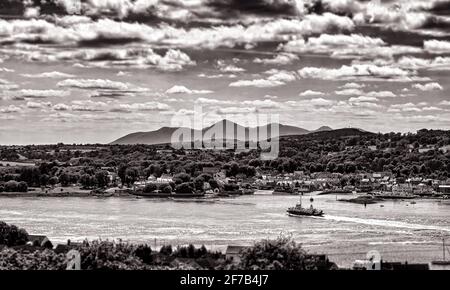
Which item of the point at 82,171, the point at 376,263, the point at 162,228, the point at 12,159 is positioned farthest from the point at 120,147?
the point at 376,263

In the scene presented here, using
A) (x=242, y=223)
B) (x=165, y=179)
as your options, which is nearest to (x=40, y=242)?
(x=242, y=223)

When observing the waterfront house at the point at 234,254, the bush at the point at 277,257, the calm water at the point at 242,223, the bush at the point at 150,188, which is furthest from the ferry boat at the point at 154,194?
the bush at the point at 277,257

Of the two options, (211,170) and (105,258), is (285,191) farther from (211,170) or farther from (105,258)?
(105,258)

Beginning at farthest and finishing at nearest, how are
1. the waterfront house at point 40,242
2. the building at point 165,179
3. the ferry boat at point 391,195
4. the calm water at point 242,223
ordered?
the building at point 165,179 < the ferry boat at point 391,195 < the calm water at point 242,223 < the waterfront house at point 40,242

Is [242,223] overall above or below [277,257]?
below

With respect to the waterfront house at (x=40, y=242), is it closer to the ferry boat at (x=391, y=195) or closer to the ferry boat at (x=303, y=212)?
the ferry boat at (x=303, y=212)
